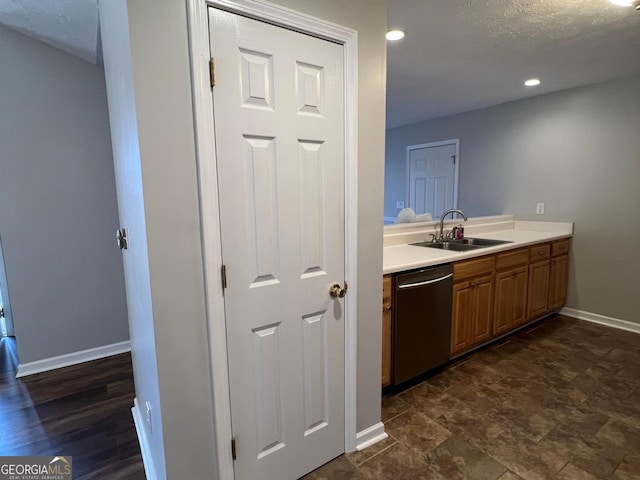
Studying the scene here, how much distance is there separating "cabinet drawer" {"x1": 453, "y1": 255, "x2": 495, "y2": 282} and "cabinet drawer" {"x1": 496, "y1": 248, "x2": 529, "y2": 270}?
0.35 ft

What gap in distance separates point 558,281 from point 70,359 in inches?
181

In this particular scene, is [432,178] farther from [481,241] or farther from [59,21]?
[59,21]

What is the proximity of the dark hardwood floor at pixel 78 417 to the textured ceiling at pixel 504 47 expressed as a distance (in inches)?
111

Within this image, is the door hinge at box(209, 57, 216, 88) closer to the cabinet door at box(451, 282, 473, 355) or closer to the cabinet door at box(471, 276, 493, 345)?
the cabinet door at box(451, 282, 473, 355)

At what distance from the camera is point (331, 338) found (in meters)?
1.67

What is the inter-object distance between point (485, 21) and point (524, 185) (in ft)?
7.85

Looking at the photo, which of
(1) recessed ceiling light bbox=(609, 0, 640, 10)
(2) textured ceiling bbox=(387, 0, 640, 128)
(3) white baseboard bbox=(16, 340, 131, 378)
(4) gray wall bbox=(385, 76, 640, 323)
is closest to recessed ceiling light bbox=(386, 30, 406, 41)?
(2) textured ceiling bbox=(387, 0, 640, 128)

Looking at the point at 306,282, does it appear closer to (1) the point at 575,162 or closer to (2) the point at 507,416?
(2) the point at 507,416

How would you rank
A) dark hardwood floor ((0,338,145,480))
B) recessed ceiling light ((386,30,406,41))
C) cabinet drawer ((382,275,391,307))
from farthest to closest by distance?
recessed ceiling light ((386,30,406,41)) < cabinet drawer ((382,275,391,307)) < dark hardwood floor ((0,338,145,480))

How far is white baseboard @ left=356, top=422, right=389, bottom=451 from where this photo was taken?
1.84 m

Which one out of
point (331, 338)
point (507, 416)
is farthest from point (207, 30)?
point (507, 416)

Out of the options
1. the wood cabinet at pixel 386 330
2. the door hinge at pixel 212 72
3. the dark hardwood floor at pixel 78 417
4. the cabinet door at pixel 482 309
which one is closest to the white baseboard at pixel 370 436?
the wood cabinet at pixel 386 330

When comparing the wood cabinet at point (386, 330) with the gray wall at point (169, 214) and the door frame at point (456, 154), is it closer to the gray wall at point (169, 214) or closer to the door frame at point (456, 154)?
the gray wall at point (169, 214)

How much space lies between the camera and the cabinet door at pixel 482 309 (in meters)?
2.71
